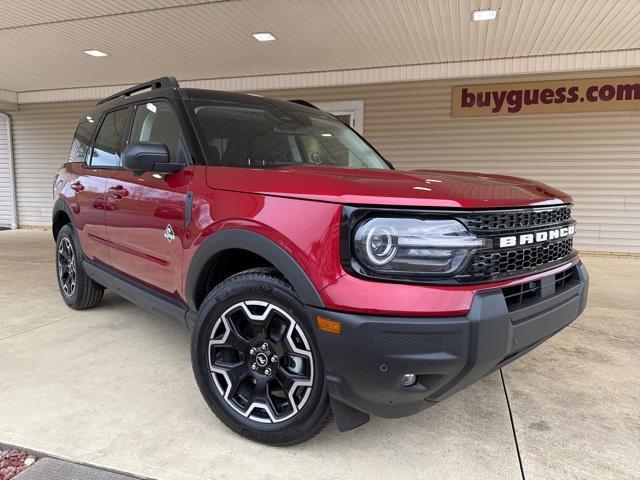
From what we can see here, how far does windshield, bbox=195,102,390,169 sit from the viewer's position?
2633 mm

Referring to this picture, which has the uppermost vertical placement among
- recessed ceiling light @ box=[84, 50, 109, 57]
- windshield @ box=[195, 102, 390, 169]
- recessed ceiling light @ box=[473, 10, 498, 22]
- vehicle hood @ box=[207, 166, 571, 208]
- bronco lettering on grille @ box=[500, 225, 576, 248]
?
recessed ceiling light @ box=[84, 50, 109, 57]

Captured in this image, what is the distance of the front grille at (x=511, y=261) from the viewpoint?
5.81ft

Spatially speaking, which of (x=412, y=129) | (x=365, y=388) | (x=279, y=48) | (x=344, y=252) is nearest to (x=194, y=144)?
(x=344, y=252)

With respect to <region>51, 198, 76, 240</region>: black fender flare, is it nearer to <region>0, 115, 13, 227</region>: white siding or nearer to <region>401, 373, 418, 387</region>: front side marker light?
<region>401, 373, 418, 387</region>: front side marker light

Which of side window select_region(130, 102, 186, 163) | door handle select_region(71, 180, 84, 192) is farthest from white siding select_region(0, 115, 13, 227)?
side window select_region(130, 102, 186, 163)

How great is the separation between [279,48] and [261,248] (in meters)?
6.20

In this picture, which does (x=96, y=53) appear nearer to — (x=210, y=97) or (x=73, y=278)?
(x=73, y=278)

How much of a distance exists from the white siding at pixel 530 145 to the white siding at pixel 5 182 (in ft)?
27.3

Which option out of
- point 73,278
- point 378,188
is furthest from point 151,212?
point 73,278

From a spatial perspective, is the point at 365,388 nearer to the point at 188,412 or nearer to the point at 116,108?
the point at 188,412

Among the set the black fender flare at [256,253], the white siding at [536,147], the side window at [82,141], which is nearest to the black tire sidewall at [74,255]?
the side window at [82,141]

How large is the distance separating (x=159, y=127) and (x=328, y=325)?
Answer: 1966mm

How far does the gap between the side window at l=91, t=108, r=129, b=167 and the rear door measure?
0.20 meters

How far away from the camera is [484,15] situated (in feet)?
18.9
